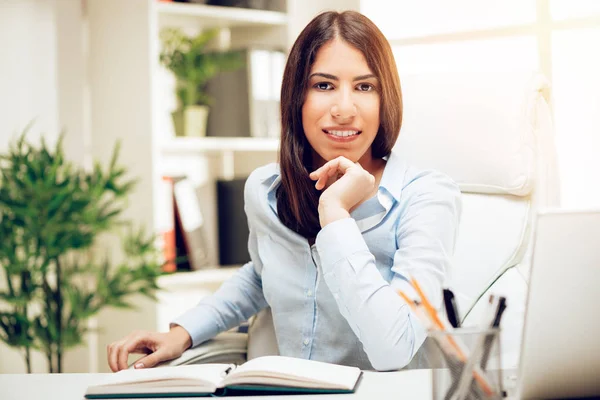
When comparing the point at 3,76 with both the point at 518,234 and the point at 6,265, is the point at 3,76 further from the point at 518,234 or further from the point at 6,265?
the point at 518,234

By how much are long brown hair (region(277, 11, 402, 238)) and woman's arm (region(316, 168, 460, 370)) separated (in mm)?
200

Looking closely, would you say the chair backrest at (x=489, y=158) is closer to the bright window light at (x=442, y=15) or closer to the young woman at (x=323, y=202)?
the young woman at (x=323, y=202)

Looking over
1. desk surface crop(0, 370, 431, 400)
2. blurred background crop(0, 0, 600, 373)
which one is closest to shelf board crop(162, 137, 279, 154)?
blurred background crop(0, 0, 600, 373)

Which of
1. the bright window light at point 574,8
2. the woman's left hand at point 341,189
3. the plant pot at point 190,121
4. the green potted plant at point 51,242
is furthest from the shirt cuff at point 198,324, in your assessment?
the bright window light at point 574,8

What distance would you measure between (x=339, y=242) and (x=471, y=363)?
471 mm

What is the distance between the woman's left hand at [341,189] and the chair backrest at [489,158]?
370mm

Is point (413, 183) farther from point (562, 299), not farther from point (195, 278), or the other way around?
point (195, 278)

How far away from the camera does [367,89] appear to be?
1.43 m

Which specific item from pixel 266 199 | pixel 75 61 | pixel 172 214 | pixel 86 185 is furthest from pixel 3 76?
pixel 266 199

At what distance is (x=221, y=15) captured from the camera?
287 cm

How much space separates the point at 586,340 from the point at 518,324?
0.77m

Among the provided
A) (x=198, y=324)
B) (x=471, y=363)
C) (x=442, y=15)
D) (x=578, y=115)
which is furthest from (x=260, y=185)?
(x=442, y=15)

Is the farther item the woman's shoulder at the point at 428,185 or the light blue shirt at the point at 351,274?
the woman's shoulder at the point at 428,185

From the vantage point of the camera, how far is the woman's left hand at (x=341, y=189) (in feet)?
4.06
